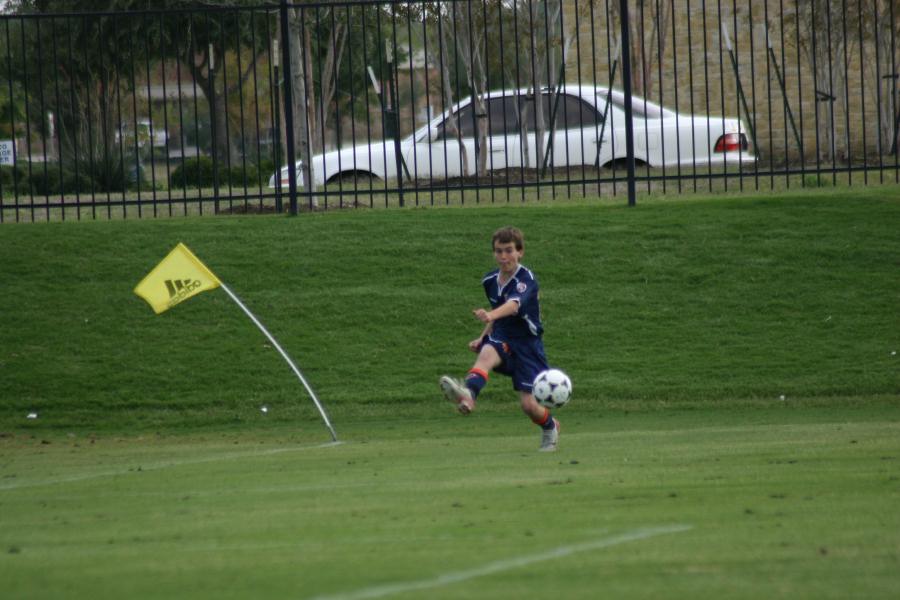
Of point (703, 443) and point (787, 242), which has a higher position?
point (787, 242)

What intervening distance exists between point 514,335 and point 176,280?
3.02 m

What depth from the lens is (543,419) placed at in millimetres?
10164

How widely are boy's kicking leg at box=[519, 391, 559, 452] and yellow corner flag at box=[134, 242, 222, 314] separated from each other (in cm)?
299

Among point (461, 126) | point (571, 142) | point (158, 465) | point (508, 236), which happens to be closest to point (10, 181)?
point (461, 126)

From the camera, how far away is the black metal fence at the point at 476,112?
1725 centimetres

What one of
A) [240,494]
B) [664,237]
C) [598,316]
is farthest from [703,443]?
[664,237]

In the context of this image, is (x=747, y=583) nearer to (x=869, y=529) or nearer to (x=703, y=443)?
(x=869, y=529)

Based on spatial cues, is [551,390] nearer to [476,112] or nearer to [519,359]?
[519,359]

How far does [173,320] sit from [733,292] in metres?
6.24

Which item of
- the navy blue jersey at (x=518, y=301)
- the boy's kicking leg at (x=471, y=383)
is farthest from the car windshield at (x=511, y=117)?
the boy's kicking leg at (x=471, y=383)

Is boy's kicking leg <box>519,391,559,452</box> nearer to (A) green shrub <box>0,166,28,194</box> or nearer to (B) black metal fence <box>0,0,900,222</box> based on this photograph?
(B) black metal fence <box>0,0,900,222</box>

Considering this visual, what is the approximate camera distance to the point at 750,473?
8.01 m

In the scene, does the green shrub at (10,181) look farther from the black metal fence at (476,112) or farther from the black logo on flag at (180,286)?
the black logo on flag at (180,286)

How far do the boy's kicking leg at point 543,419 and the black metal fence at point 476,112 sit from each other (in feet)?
20.8
